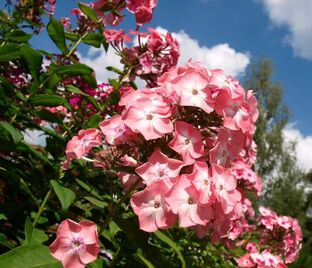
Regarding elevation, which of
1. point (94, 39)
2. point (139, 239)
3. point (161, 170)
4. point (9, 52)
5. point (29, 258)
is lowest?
point (29, 258)

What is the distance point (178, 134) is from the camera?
3.88 ft

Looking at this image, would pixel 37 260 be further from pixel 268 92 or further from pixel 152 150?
pixel 268 92

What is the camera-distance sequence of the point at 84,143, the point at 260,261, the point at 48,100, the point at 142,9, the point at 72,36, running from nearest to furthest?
the point at 84,143 < the point at 48,100 < the point at 142,9 < the point at 72,36 < the point at 260,261

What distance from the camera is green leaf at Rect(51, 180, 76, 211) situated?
1623mm

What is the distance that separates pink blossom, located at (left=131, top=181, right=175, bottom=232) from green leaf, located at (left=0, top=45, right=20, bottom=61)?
3.67 feet

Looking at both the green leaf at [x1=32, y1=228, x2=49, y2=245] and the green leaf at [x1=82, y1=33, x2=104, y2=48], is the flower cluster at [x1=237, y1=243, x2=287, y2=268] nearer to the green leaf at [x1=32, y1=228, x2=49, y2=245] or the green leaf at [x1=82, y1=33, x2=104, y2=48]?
the green leaf at [x1=32, y1=228, x2=49, y2=245]

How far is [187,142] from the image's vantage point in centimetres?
118

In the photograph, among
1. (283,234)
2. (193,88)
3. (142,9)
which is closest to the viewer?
(193,88)

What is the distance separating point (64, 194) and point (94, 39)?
991 millimetres

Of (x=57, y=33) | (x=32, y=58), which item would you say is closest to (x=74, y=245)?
(x=32, y=58)

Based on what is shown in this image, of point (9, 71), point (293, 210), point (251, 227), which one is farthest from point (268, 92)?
point (9, 71)

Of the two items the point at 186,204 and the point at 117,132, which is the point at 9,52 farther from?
the point at 186,204

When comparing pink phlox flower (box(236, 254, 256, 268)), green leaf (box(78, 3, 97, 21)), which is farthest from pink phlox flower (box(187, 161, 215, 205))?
pink phlox flower (box(236, 254, 256, 268))

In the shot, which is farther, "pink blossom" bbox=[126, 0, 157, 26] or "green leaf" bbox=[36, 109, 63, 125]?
"pink blossom" bbox=[126, 0, 157, 26]
